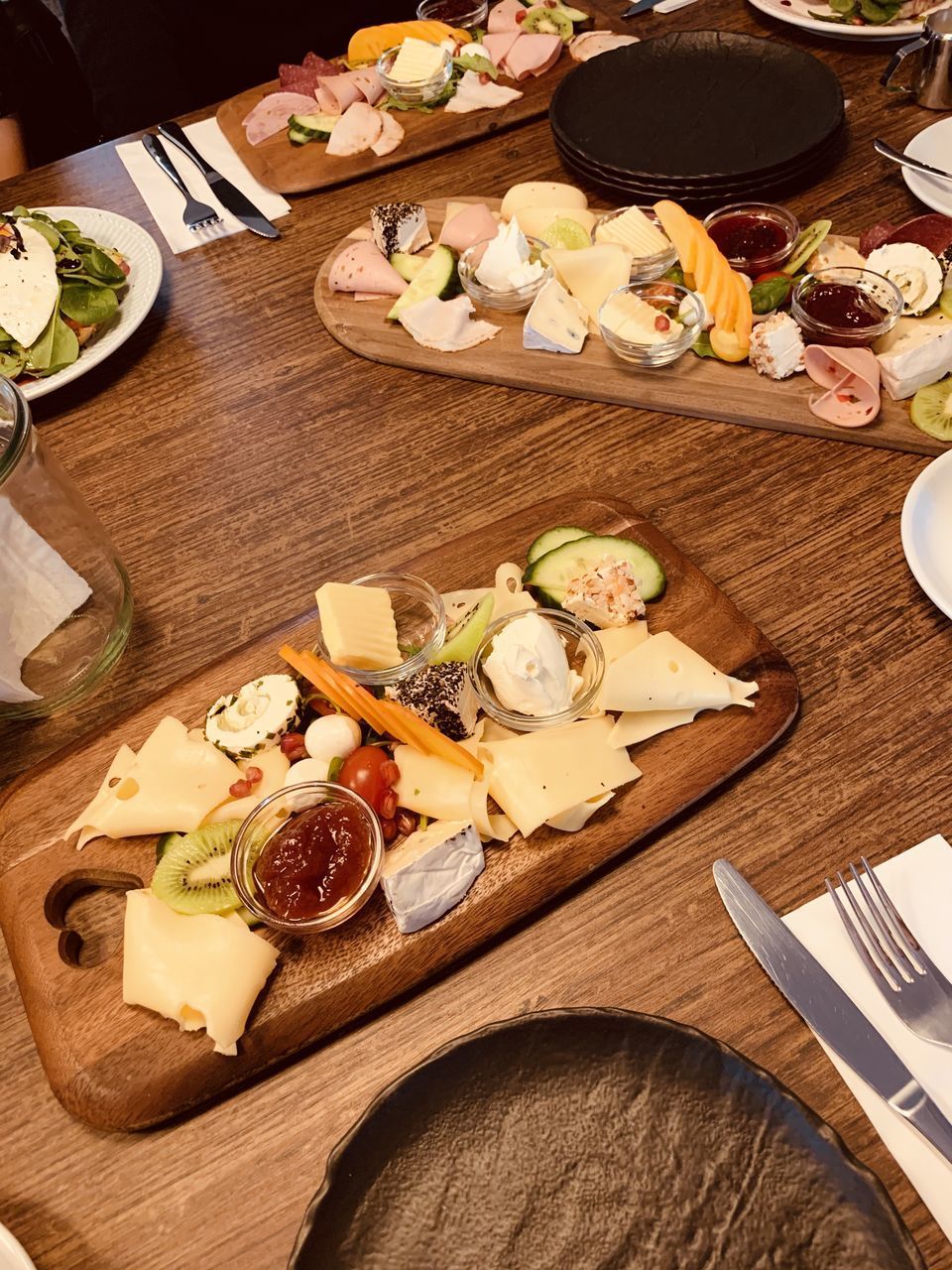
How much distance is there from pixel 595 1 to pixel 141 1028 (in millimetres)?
2811

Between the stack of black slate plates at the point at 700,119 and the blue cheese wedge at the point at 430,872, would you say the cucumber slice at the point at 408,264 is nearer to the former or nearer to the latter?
the stack of black slate plates at the point at 700,119

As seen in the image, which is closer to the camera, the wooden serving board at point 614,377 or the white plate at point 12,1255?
the white plate at point 12,1255

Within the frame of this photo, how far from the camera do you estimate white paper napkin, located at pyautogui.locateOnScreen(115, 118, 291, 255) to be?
2.30 m

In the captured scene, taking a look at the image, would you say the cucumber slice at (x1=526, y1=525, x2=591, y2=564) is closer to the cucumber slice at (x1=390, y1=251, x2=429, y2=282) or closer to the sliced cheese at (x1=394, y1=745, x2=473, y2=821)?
the sliced cheese at (x1=394, y1=745, x2=473, y2=821)

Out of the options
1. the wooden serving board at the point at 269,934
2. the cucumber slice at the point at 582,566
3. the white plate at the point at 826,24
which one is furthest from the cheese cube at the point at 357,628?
the white plate at the point at 826,24

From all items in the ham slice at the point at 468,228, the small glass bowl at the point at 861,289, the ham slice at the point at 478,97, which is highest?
the ham slice at the point at 478,97

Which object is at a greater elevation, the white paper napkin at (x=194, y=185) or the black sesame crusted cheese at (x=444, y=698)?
the white paper napkin at (x=194, y=185)

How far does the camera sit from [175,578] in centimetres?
167

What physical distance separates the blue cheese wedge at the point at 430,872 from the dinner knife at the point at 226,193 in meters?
1.65

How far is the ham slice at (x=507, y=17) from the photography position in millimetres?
2527

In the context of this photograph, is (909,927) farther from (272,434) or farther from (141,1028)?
(272,434)

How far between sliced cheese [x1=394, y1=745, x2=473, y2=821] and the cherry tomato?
0.01 m

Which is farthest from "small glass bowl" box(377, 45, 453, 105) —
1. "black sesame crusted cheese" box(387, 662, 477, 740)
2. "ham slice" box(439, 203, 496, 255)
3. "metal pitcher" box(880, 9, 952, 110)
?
"black sesame crusted cheese" box(387, 662, 477, 740)

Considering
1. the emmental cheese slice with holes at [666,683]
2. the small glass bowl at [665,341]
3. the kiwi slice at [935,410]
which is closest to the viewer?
the emmental cheese slice with holes at [666,683]
